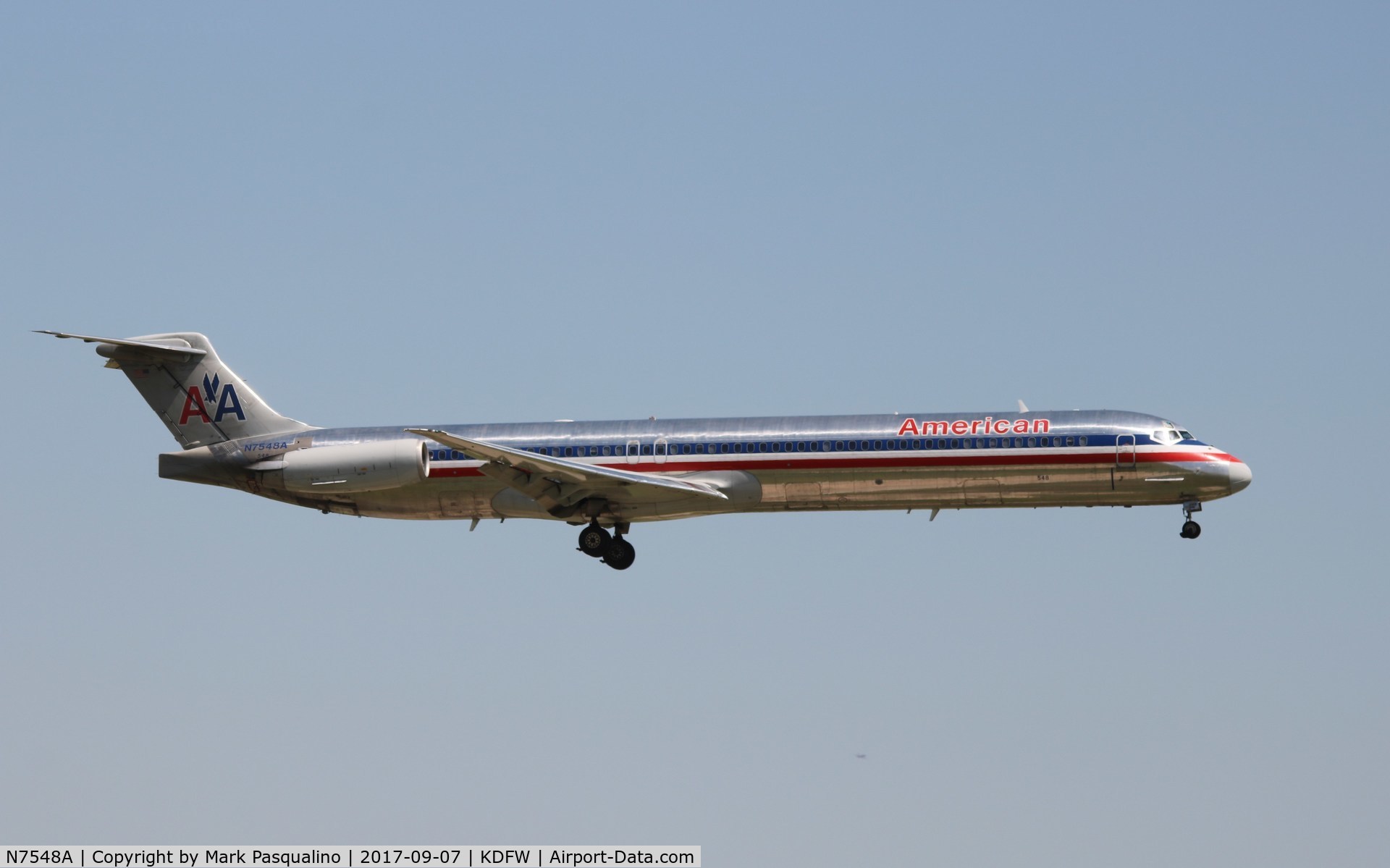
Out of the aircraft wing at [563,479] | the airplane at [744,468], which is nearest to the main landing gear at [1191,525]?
the airplane at [744,468]

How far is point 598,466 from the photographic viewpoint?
43.0m

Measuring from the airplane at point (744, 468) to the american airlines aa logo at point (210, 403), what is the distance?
103 inches

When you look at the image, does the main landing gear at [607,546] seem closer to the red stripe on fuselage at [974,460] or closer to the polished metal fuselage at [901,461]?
the polished metal fuselage at [901,461]

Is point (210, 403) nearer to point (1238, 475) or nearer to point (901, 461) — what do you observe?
point (901, 461)

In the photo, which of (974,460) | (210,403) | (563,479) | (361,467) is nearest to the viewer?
(974,460)

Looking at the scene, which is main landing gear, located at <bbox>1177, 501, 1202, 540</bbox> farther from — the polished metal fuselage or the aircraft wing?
the aircraft wing

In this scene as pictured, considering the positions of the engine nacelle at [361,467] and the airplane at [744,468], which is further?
the engine nacelle at [361,467]

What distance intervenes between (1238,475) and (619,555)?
15089 mm

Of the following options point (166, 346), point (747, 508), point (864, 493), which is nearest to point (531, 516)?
point (747, 508)

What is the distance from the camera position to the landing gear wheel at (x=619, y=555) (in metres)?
43.5

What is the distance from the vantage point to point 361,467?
142 feet

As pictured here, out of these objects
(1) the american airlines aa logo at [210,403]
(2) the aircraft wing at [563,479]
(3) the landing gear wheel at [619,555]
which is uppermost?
(1) the american airlines aa logo at [210,403]

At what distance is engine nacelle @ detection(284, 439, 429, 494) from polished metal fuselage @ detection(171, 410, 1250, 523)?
1.35 m

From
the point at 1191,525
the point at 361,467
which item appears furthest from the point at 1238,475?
the point at 361,467
